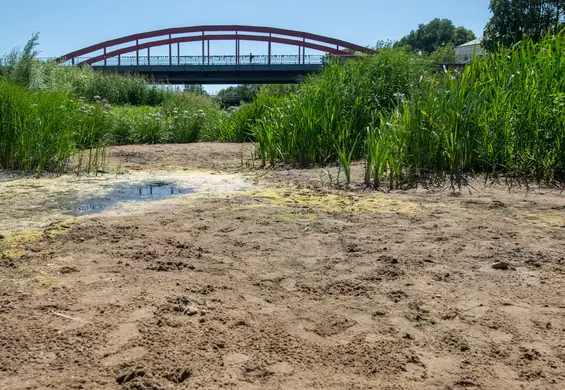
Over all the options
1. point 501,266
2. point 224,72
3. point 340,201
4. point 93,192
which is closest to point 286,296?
point 501,266

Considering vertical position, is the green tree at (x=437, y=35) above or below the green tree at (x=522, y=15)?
above

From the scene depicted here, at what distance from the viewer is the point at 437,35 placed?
92.7 meters

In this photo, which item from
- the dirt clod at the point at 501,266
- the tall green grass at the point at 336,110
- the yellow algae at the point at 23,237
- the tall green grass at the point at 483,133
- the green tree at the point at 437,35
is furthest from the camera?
the green tree at the point at 437,35

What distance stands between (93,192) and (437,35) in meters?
96.2

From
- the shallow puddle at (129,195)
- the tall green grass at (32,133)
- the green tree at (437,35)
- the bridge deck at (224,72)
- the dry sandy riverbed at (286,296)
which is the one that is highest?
the green tree at (437,35)

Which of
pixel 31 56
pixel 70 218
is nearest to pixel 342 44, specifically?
pixel 31 56

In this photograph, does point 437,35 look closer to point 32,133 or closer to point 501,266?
point 32,133

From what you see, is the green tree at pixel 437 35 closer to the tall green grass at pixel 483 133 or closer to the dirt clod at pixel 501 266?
the tall green grass at pixel 483 133

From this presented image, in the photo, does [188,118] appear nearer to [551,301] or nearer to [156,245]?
[156,245]

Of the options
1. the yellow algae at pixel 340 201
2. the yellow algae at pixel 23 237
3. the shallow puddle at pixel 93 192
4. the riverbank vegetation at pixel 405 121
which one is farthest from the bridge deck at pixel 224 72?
the yellow algae at pixel 23 237

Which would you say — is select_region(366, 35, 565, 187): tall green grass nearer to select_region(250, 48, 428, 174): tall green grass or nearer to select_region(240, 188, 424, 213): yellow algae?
select_region(240, 188, 424, 213): yellow algae

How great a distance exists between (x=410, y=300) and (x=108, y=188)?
4.18 meters

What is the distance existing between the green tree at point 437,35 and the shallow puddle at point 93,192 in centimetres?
9174

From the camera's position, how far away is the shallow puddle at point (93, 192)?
14.2 feet
